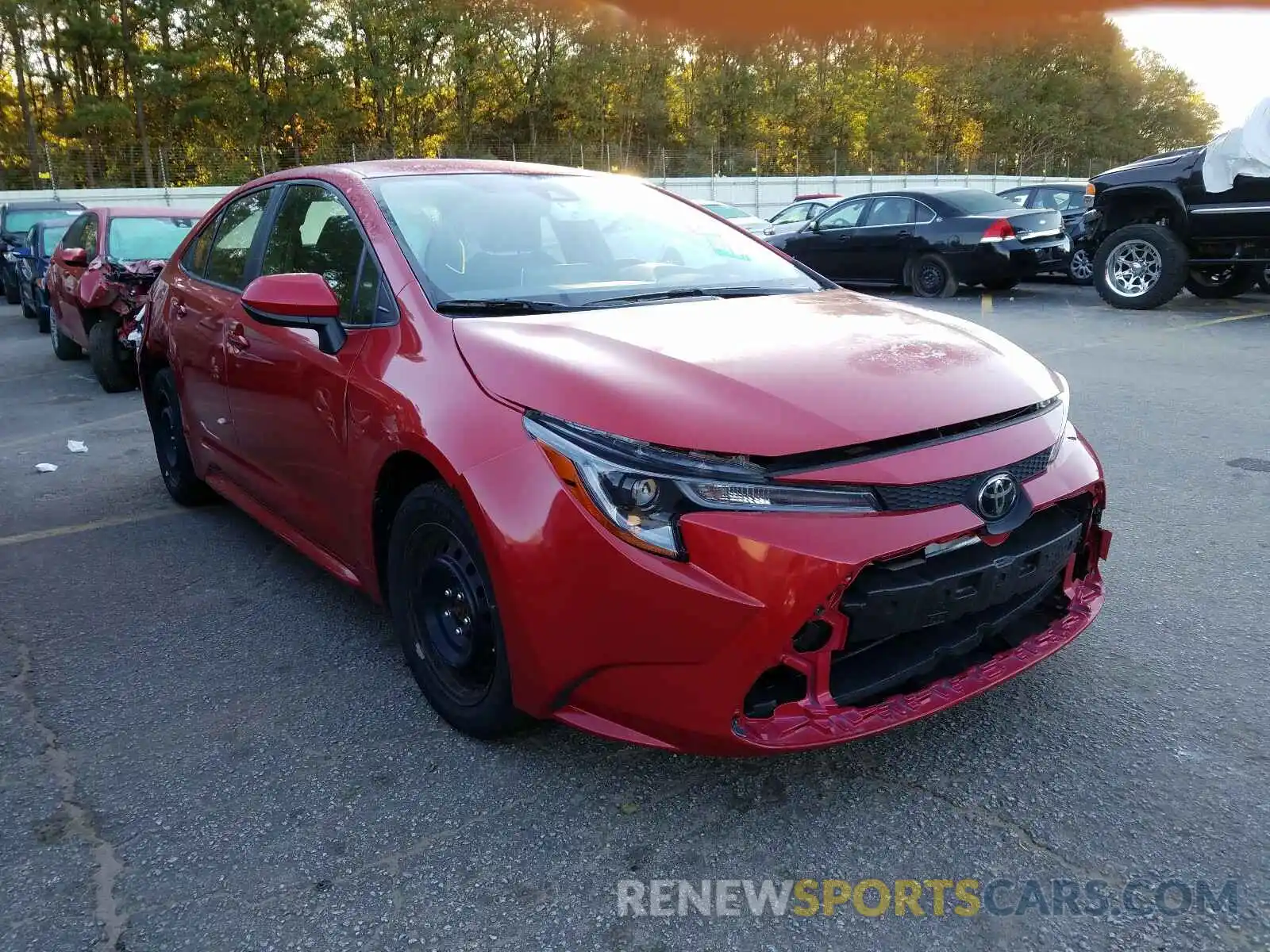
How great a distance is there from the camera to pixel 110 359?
8055 millimetres

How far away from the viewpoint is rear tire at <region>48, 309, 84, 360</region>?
32.5ft

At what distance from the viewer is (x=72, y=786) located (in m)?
2.45

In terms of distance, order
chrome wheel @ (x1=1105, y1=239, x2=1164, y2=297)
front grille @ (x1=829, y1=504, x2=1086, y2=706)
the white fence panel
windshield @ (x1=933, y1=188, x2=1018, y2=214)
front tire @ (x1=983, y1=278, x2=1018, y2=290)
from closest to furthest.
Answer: front grille @ (x1=829, y1=504, x2=1086, y2=706)
chrome wheel @ (x1=1105, y1=239, x2=1164, y2=297)
front tire @ (x1=983, y1=278, x2=1018, y2=290)
windshield @ (x1=933, y1=188, x2=1018, y2=214)
the white fence panel

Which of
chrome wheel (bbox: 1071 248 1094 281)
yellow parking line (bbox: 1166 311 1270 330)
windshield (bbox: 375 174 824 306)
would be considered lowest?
yellow parking line (bbox: 1166 311 1270 330)

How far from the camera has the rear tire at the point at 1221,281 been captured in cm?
1111

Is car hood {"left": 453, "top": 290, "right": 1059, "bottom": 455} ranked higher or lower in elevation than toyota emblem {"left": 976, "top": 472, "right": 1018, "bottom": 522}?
higher

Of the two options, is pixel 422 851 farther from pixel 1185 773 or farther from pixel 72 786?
pixel 1185 773

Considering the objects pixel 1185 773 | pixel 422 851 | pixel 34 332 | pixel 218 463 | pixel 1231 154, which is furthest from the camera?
pixel 34 332

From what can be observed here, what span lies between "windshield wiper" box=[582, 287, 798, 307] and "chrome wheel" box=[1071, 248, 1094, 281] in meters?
11.3

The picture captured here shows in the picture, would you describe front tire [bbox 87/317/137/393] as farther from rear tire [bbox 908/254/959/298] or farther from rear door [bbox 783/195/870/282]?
rear tire [bbox 908/254/959/298]

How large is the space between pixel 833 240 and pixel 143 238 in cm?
862

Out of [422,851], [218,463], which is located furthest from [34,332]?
[422,851]

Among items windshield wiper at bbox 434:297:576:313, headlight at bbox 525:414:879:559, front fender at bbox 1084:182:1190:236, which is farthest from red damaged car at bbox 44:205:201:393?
front fender at bbox 1084:182:1190:236

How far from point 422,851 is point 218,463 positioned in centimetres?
243
